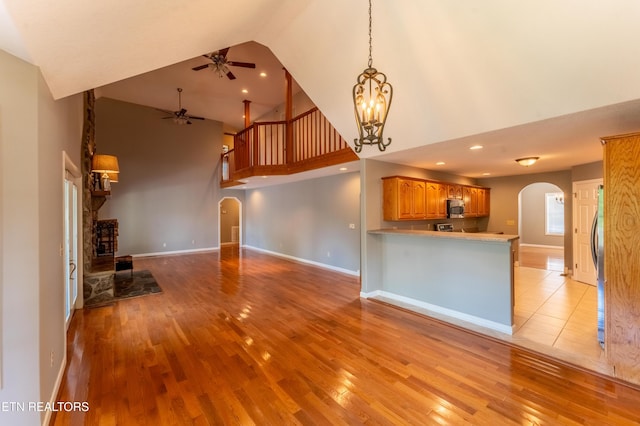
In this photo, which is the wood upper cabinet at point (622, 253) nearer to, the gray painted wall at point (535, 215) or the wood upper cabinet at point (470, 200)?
the wood upper cabinet at point (470, 200)

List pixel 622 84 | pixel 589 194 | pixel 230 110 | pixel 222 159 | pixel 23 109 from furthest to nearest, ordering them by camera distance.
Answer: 1. pixel 222 159
2. pixel 230 110
3. pixel 589 194
4. pixel 622 84
5. pixel 23 109

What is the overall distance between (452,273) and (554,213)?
8.65 m

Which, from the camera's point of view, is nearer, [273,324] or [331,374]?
[331,374]

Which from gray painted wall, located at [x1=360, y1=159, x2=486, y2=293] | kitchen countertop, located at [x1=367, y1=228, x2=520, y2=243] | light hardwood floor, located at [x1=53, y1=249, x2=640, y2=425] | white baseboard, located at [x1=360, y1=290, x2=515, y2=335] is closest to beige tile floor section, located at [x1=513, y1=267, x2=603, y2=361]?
white baseboard, located at [x1=360, y1=290, x2=515, y2=335]

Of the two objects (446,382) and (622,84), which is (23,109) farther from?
(622,84)

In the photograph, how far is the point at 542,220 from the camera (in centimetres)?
985

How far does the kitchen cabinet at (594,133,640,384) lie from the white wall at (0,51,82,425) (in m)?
4.57

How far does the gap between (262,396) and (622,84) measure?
3.90 metres

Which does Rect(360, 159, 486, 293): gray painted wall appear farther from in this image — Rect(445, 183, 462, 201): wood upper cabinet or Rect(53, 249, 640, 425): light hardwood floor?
Rect(445, 183, 462, 201): wood upper cabinet

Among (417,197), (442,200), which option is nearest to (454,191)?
(442,200)

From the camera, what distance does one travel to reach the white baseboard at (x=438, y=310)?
3.37 metres

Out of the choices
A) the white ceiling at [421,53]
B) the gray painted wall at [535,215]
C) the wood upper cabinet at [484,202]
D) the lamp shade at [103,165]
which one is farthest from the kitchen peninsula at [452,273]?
the gray painted wall at [535,215]

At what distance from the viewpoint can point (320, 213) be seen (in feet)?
24.1

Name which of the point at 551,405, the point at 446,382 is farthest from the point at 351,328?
the point at 551,405
